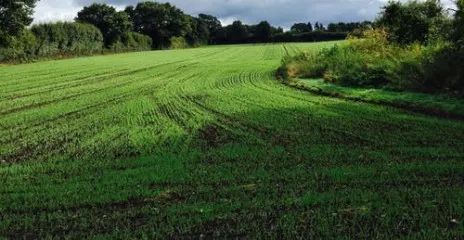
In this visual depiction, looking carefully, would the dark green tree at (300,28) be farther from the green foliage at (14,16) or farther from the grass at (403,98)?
the grass at (403,98)

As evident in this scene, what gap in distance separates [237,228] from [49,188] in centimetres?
383

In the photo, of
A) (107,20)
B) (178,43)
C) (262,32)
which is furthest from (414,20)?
(262,32)

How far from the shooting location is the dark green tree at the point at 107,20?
102 metres

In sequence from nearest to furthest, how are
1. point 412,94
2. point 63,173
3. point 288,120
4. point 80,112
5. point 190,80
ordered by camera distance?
point 63,173
point 288,120
point 80,112
point 412,94
point 190,80

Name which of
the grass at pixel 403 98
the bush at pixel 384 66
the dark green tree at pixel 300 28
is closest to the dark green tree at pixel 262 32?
the dark green tree at pixel 300 28

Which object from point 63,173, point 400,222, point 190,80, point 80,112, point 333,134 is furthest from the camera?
point 190,80

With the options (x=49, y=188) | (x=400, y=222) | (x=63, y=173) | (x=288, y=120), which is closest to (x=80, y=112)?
(x=288, y=120)

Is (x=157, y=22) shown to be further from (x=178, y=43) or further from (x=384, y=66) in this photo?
(x=384, y=66)

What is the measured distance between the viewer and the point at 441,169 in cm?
1058

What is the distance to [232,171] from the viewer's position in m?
10.9

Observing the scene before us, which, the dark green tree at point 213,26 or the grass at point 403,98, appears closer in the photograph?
the grass at point 403,98

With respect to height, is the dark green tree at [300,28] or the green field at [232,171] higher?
the green field at [232,171]

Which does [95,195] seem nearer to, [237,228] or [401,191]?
[237,228]

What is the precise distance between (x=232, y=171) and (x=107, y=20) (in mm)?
96846
